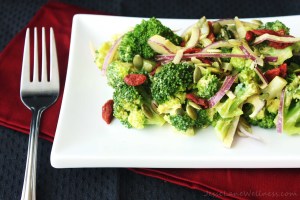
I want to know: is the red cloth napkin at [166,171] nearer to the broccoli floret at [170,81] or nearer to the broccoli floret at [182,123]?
the broccoli floret at [182,123]

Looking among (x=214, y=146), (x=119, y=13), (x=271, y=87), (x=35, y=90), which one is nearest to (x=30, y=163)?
(x=35, y=90)

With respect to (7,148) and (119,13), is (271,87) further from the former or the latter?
(119,13)

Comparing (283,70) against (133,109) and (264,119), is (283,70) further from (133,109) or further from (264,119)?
(133,109)

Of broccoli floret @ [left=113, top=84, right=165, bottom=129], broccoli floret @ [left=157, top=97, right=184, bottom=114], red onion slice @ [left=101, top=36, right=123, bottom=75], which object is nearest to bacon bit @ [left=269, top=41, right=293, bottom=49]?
broccoli floret @ [left=157, top=97, right=184, bottom=114]

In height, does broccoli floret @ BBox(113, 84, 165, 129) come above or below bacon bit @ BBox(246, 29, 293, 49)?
below

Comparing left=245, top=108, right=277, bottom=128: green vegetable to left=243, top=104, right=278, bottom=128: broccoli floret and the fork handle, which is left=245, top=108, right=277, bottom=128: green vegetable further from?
the fork handle

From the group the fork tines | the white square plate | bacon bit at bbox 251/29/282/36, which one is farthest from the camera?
the fork tines

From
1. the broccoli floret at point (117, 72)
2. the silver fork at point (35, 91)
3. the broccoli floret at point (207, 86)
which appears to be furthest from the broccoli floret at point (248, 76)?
the silver fork at point (35, 91)
